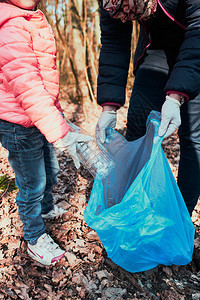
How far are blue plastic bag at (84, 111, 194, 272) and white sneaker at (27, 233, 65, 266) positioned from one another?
389 mm

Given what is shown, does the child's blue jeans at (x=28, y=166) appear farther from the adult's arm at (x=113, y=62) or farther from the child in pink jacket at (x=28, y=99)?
the adult's arm at (x=113, y=62)

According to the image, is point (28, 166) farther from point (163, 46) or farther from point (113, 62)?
point (163, 46)

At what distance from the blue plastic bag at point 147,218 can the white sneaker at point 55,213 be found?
0.54 metres

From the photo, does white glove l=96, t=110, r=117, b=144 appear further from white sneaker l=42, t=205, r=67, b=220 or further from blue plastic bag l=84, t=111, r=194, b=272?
white sneaker l=42, t=205, r=67, b=220

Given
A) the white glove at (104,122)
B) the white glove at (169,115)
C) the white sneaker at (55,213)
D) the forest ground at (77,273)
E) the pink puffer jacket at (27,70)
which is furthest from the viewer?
the white sneaker at (55,213)

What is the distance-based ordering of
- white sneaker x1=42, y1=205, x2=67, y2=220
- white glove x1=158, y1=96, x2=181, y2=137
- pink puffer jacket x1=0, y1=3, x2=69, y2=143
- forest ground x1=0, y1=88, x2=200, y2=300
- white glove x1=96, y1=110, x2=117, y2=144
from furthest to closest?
white sneaker x1=42, y1=205, x2=67, y2=220
white glove x1=96, y1=110, x2=117, y2=144
forest ground x1=0, y1=88, x2=200, y2=300
white glove x1=158, y1=96, x2=181, y2=137
pink puffer jacket x1=0, y1=3, x2=69, y2=143

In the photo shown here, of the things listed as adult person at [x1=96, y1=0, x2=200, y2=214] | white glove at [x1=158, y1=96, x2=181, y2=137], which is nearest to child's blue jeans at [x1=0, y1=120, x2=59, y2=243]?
adult person at [x1=96, y1=0, x2=200, y2=214]

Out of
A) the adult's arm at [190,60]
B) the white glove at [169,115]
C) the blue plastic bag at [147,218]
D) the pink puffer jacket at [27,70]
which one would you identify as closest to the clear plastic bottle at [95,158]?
the blue plastic bag at [147,218]

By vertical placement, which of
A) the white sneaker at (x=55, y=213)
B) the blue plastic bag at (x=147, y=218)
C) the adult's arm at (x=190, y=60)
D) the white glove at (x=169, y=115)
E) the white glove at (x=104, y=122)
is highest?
the adult's arm at (x=190, y=60)

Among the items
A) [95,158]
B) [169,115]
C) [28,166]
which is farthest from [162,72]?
[28,166]

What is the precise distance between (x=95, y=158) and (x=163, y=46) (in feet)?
2.54

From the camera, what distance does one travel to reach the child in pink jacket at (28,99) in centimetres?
102

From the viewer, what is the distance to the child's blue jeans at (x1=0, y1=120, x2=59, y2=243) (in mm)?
1193

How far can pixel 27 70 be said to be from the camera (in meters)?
1.04
